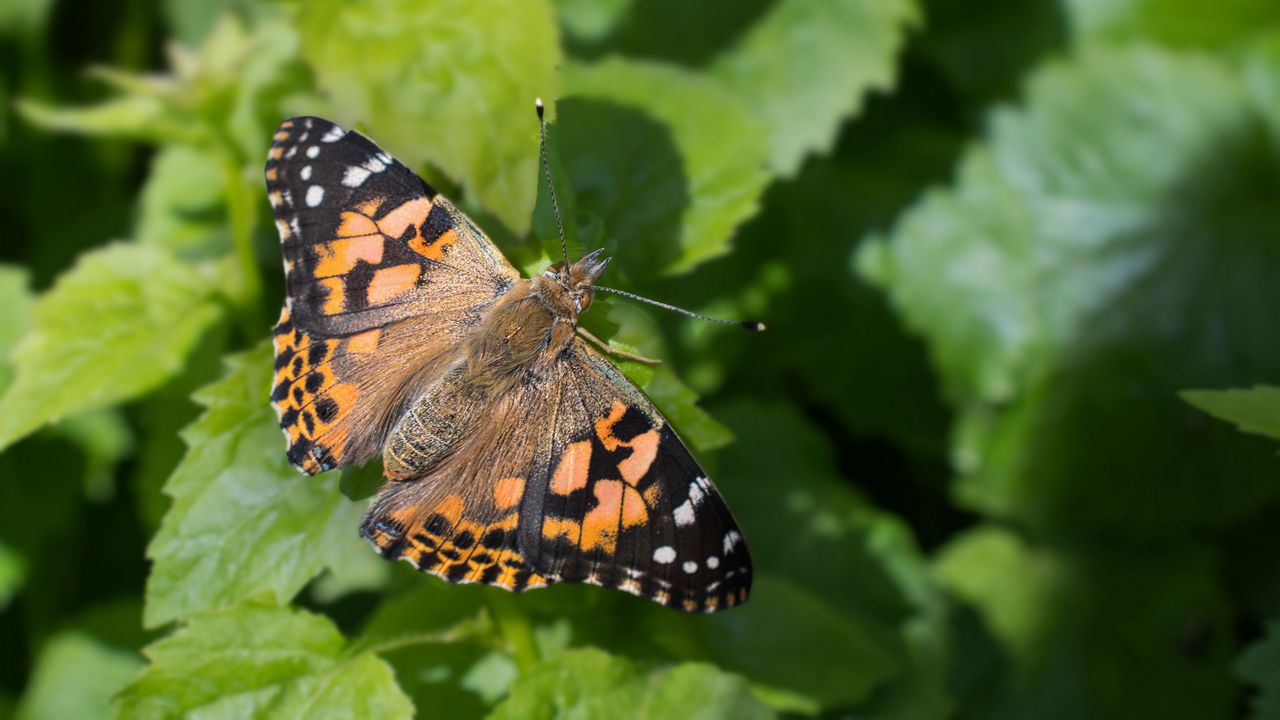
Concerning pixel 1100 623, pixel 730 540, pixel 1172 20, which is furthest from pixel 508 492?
pixel 1172 20

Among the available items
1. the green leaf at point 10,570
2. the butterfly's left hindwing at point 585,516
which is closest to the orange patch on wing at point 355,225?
the butterfly's left hindwing at point 585,516

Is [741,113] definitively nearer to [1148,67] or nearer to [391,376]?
[391,376]

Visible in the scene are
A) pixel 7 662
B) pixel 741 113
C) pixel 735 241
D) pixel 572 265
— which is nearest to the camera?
pixel 572 265

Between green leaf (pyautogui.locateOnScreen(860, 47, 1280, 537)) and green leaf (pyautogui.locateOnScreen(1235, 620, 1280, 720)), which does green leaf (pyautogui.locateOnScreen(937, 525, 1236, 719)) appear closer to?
green leaf (pyautogui.locateOnScreen(860, 47, 1280, 537))

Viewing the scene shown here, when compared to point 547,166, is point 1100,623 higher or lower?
lower

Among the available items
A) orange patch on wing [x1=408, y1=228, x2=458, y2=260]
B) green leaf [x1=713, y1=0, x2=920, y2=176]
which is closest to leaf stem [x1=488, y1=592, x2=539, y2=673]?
orange patch on wing [x1=408, y1=228, x2=458, y2=260]

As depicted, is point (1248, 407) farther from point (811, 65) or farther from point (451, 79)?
point (811, 65)

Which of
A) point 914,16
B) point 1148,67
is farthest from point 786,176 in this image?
point 1148,67
